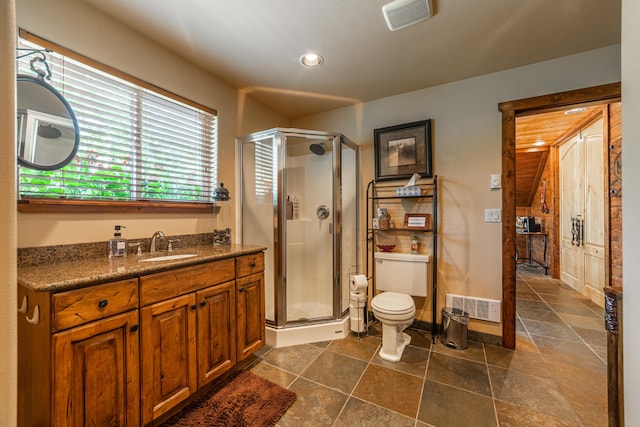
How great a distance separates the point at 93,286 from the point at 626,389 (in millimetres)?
2027

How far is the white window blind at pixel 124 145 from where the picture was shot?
143 centimetres

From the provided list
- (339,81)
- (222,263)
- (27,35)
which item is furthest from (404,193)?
(27,35)

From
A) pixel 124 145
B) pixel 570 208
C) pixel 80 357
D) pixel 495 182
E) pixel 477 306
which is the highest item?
pixel 124 145

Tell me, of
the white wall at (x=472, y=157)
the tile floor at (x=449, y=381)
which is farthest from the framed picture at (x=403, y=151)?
the tile floor at (x=449, y=381)

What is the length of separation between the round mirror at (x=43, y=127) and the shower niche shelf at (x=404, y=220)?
7.69 ft

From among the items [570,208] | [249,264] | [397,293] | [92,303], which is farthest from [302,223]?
[570,208]

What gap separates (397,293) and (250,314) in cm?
133

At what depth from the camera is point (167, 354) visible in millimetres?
1363

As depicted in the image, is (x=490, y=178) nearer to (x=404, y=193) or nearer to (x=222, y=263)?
(x=404, y=193)

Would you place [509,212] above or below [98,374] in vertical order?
above

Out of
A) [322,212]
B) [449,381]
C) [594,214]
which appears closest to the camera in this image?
[449,381]

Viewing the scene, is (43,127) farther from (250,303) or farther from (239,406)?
(239,406)

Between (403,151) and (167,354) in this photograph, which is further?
(403,151)

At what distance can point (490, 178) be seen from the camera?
7.47ft
